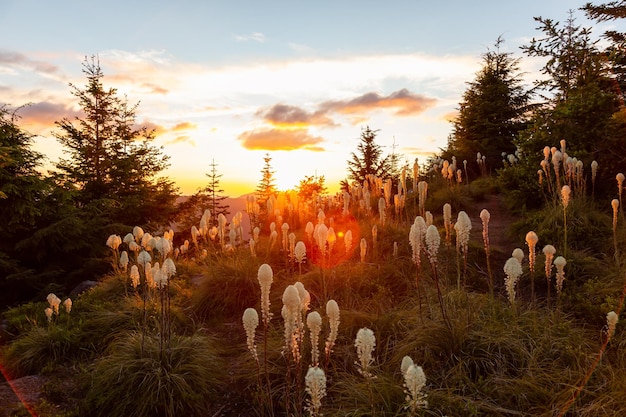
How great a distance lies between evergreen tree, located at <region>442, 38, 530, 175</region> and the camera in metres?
16.9

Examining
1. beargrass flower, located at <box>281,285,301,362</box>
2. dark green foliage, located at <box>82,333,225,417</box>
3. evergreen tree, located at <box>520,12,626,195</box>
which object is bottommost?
dark green foliage, located at <box>82,333,225,417</box>

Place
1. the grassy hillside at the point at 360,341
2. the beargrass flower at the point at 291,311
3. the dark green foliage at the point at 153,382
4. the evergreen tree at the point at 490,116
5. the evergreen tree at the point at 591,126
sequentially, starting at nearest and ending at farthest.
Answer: the beargrass flower at the point at 291,311 < the grassy hillside at the point at 360,341 < the dark green foliage at the point at 153,382 < the evergreen tree at the point at 591,126 < the evergreen tree at the point at 490,116

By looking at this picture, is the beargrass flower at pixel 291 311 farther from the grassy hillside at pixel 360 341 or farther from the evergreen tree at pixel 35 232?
the evergreen tree at pixel 35 232

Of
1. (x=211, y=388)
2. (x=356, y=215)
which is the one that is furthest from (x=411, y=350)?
(x=356, y=215)

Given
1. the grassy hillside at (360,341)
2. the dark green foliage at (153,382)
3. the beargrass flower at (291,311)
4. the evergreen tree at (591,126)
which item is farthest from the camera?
the evergreen tree at (591,126)

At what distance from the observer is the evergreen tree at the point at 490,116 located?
1689 cm

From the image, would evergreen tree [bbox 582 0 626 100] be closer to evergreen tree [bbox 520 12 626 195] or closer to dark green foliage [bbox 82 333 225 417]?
evergreen tree [bbox 520 12 626 195]

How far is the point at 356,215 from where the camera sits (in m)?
9.80

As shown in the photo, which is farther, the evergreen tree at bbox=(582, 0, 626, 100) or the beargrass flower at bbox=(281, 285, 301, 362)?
the evergreen tree at bbox=(582, 0, 626, 100)

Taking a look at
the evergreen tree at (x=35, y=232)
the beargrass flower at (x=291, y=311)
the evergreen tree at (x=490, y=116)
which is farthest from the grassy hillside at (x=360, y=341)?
the evergreen tree at (x=490, y=116)

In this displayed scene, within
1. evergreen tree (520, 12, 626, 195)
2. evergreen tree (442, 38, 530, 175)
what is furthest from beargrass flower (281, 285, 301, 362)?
evergreen tree (442, 38, 530, 175)

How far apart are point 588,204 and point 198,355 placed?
751 centimetres

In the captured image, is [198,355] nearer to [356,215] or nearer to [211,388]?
[211,388]

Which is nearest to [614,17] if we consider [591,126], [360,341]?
[591,126]
